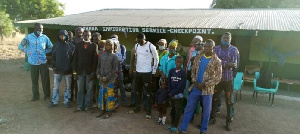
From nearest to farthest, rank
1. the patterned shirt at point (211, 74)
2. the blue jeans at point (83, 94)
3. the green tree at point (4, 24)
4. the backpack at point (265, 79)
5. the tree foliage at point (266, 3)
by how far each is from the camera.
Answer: the patterned shirt at point (211, 74), the blue jeans at point (83, 94), the backpack at point (265, 79), the tree foliage at point (266, 3), the green tree at point (4, 24)

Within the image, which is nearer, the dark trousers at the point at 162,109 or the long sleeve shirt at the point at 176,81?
the long sleeve shirt at the point at 176,81

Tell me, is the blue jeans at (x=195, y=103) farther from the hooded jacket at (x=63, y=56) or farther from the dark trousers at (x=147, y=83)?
the hooded jacket at (x=63, y=56)

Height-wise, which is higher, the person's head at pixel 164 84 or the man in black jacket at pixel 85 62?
the man in black jacket at pixel 85 62

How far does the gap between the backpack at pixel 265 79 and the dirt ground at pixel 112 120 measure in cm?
57

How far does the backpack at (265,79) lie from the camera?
6.30 m

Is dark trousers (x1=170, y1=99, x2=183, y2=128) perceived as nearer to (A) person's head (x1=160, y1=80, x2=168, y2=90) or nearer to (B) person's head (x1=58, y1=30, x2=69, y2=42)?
(A) person's head (x1=160, y1=80, x2=168, y2=90)

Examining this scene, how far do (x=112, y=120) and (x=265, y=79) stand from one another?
4.22 m

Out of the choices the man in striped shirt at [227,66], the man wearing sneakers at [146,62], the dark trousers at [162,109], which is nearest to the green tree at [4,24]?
the man wearing sneakers at [146,62]

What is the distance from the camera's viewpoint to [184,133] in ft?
13.8

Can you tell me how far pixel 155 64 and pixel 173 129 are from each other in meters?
1.40

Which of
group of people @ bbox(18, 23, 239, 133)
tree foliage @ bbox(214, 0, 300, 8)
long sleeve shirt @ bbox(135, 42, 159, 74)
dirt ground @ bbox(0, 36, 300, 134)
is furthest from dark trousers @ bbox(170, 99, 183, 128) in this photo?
tree foliage @ bbox(214, 0, 300, 8)

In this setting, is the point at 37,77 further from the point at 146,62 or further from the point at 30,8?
the point at 30,8

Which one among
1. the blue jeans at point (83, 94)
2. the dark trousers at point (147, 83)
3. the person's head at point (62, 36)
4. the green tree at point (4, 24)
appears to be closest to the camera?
the dark trousers at point (147, 83)

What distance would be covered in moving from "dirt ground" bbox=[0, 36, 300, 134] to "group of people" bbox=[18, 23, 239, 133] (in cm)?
23
